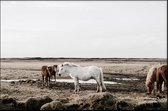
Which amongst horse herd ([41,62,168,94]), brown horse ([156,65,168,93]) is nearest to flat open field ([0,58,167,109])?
horse herd ([41,62,168,94])

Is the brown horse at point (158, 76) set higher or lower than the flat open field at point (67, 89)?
higher

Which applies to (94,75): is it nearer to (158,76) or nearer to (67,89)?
(67,89)

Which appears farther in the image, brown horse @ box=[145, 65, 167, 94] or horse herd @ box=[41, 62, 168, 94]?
horse herd @ box=[41, 62, 168, 94]

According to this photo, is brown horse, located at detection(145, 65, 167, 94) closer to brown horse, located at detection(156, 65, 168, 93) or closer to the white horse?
brown horse, located at detection(156, 65, 168, 93)

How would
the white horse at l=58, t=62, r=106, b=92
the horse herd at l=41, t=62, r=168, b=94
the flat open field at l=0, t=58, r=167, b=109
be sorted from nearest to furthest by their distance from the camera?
the flat open field at l=0, t=58, r=167, b=109 < the horse herd at l=41, t=62, r=168, b=94 < the white horse at l=58, t=62, r=106, b=92

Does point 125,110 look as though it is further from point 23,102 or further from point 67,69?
point 67,69

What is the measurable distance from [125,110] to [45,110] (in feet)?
10.4

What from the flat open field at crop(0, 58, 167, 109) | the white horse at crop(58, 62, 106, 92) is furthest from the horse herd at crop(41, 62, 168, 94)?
the flat open field at crop(0, 58, 167, 109)

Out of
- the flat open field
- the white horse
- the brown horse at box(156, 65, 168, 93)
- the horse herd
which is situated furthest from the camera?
the white horse

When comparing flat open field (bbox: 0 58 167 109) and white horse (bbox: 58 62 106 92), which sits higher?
white horse (bbox: 58 62 106 92)

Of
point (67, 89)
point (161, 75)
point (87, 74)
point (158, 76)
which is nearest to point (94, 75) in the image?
point (87, 74)

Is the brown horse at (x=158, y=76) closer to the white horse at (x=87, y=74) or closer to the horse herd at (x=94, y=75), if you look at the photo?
the horse herd at (x=94, y=75)

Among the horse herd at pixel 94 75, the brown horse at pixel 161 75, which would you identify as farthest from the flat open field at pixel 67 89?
the brown horse at pixel 161 75

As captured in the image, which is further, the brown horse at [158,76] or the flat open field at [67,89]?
the brown horse at [158,76]
